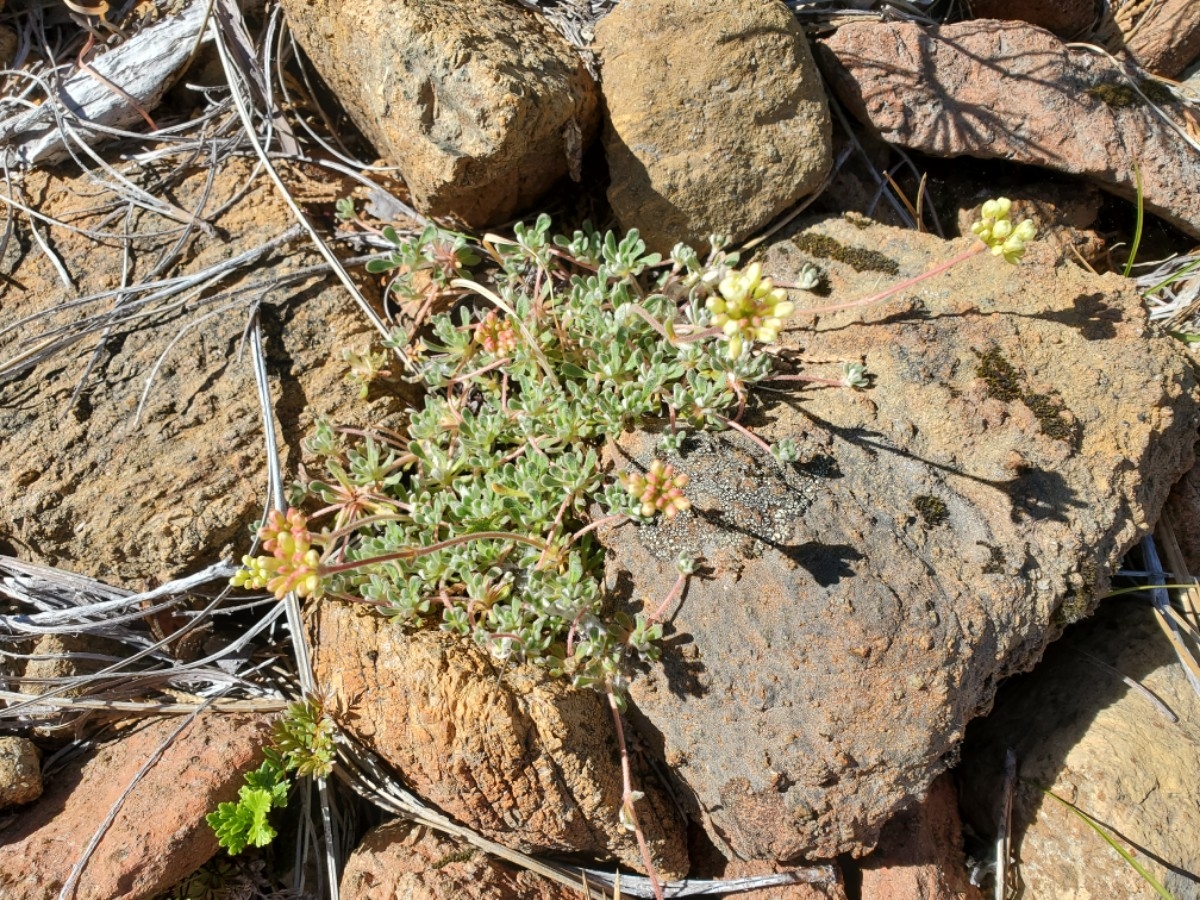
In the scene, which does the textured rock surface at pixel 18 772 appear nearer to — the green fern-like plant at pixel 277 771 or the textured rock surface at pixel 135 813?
the textured rock surface at pixel 135 813

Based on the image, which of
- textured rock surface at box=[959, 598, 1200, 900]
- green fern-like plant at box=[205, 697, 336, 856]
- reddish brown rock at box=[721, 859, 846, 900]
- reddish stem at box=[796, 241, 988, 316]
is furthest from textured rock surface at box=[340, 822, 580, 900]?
reddish stem at box=[796, 241, 988, 316]

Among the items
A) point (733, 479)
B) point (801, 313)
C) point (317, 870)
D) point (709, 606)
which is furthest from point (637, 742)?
point (801, 313)

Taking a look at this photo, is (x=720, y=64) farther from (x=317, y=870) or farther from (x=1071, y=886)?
(x=317, y=870)

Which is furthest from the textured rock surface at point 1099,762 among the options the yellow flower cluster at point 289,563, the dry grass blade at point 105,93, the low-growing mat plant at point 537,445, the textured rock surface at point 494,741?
the dry grass blade at point 105,93

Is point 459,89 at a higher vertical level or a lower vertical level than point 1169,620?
higher

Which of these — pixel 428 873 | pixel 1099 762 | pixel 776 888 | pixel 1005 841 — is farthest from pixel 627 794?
Result: pixel 1099 762

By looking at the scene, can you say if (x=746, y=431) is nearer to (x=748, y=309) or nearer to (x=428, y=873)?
(x=748, y=309)
